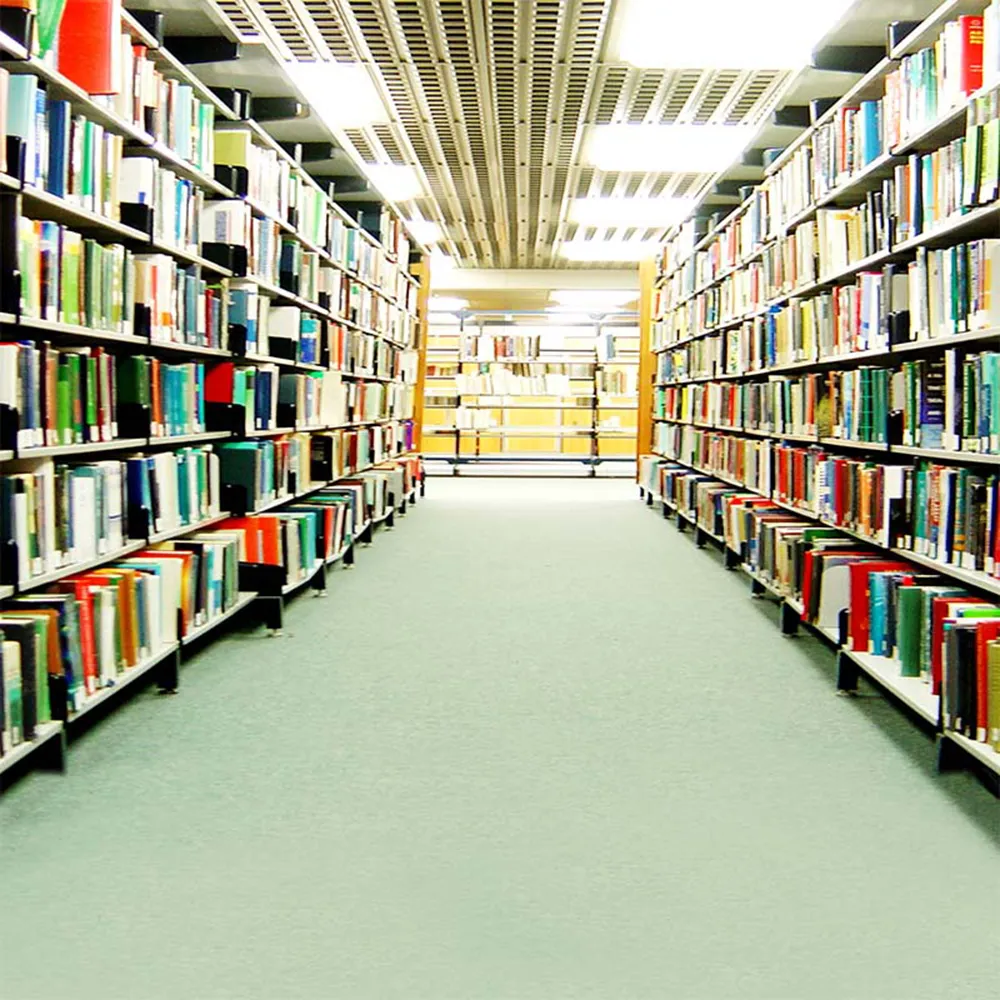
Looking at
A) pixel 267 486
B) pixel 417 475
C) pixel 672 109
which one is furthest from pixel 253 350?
pixel 417 475

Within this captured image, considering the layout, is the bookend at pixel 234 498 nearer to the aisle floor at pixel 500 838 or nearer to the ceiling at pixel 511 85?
the aisle floor at pixel 500 838

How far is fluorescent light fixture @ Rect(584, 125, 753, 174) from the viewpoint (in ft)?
25.6

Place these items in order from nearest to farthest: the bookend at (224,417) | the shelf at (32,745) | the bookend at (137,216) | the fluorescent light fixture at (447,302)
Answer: the shelf at (32,745)
the bookend at (137,216)
the bookend at (224,417)
the fluorescent light fixture at (447,302)

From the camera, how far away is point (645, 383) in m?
12.1

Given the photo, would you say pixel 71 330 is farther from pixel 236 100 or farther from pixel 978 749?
pixel 978 749

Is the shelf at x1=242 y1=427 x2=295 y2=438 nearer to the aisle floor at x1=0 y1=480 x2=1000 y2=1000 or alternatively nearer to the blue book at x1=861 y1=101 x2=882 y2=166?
the aisle floor at x1=0 y1=480 x2=1000 y2=1000

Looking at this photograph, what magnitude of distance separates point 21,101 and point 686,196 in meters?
8.90

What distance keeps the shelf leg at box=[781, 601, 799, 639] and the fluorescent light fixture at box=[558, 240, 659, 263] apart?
9327mm

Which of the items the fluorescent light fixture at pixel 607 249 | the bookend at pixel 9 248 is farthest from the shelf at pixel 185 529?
the fluorescent light fixture at pixel 607 249

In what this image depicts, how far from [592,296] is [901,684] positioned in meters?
15.5

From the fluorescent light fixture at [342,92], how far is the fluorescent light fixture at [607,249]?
20.9 feet

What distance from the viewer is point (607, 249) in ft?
47.9

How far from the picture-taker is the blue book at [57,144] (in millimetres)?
2906

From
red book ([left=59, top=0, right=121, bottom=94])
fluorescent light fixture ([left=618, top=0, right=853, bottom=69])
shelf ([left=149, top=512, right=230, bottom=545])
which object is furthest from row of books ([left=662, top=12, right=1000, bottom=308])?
shelf ([left=149, top=512, right=230, bottom=545])
